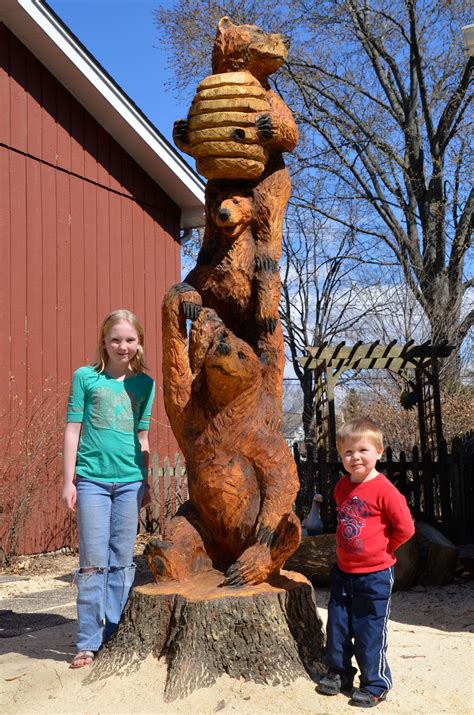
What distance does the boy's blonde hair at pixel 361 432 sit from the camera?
3500 millimetres

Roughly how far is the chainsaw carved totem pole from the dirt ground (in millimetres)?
99

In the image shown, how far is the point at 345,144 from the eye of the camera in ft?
60.2

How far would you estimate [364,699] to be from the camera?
3355mm

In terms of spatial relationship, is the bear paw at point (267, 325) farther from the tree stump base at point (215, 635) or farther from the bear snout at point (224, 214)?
the tree stump base at point (215, 635)

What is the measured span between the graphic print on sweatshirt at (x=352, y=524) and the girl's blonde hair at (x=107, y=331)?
149cm

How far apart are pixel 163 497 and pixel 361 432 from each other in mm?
8311

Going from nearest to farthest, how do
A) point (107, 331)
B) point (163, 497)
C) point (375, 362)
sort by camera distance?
point (107, 331) < point (375, 362) < point (163, 497)

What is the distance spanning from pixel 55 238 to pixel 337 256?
11920mm

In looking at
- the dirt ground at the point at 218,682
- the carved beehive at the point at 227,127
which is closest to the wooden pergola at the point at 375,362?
the dirt ground at the point at 218,682

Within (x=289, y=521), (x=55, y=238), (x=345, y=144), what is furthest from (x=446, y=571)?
(x=345, y=144)

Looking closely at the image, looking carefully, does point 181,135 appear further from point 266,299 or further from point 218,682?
point 218,682

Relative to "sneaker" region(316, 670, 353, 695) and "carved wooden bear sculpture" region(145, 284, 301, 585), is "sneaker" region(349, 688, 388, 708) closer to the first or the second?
"sneaker" region(316, 670, 353, 695)

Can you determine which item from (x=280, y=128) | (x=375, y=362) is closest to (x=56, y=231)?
(x=375, y=362)

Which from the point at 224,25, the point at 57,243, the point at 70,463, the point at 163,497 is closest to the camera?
the point at 70,463
